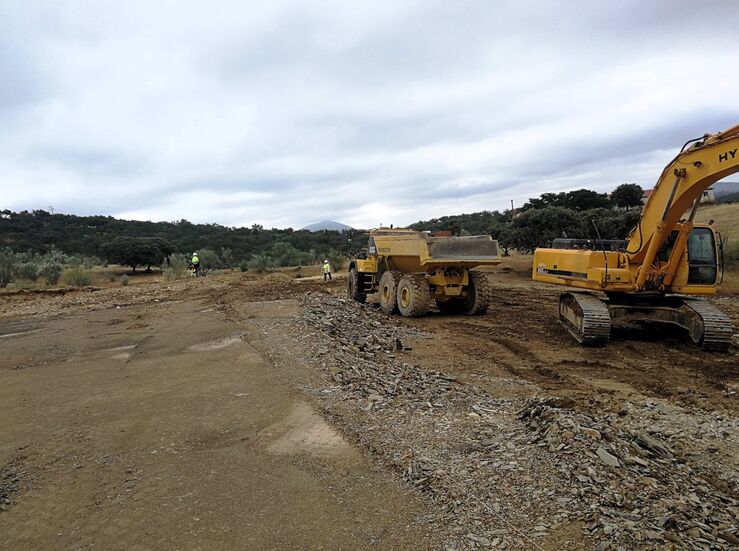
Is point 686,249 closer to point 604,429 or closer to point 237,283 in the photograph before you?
point 604,429

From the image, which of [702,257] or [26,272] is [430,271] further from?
[26,272]

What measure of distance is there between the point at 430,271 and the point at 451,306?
1.97 meters

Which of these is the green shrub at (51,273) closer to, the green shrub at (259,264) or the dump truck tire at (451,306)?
the green shrub at (259,264)

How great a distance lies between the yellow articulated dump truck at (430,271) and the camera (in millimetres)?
12227

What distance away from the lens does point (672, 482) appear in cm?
367

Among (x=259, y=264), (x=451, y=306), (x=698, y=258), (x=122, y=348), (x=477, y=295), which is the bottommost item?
(x=451, y=306)

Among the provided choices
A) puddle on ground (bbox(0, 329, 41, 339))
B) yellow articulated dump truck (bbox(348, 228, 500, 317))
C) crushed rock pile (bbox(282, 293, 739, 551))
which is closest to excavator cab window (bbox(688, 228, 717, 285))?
yellow articulated dump truck (bbox(348, 228, 500, 317))

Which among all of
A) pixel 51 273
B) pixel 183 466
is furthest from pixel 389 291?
pixel 51 273

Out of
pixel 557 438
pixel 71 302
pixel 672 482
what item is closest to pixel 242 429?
pixel 557 438

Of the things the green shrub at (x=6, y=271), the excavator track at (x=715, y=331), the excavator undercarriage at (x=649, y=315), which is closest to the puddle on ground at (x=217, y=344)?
the excavator undercarriage at (x=649, y=315)

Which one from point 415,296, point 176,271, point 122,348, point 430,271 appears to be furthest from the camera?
point 176,271

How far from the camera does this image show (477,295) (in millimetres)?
13109

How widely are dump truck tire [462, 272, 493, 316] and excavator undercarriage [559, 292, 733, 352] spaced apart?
9.09ft

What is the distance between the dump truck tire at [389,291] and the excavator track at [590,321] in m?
4.75
